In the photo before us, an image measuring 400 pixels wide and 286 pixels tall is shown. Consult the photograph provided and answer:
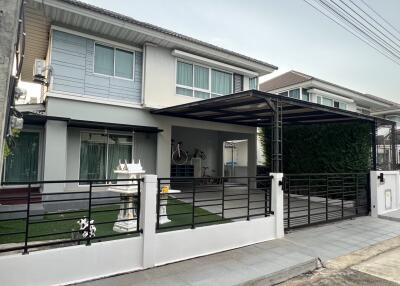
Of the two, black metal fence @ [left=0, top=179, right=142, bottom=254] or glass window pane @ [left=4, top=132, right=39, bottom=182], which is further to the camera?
glass window pane @ [left=4, top=132, right=39, bottom=182]

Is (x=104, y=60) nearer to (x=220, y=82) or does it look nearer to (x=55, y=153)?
(x=55, y=153)

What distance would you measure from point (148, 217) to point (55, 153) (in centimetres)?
532

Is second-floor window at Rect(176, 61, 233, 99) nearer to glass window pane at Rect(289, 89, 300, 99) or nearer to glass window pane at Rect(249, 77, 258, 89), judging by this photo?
glass window pane at Rect(249, 77, 258, 89)

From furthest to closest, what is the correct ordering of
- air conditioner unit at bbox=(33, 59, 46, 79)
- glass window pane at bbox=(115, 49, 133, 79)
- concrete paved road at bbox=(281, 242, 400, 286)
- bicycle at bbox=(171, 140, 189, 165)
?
bicycle at bbox=(171, 140, 189, 165)
glass window pane at bbox=(115, 49, 133, 79)
air conditioner unit at bbox=(33, 59, 46, 79)
concrete paved road at bbox=(281, 242, 400, 286)

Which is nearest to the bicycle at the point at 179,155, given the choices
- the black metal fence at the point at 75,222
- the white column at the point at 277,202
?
the black metal fence at the point at 75,222

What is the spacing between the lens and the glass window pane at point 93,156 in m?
10.2

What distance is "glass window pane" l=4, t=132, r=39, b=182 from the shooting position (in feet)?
30.3

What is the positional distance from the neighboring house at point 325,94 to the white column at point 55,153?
12.1 m

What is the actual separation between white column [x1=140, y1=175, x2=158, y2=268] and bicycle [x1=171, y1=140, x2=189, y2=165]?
35.6 ft

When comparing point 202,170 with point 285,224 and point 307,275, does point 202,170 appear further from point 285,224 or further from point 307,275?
point 307,275

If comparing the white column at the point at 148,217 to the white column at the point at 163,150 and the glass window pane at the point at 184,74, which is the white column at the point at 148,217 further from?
the glass window pane at the point at 184,74

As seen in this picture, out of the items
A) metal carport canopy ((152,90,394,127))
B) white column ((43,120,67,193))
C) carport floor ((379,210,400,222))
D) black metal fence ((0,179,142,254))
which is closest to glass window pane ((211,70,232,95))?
metal carport canopy ((152,90,394,127))

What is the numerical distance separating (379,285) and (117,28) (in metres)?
9.76

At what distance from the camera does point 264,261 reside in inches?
217
